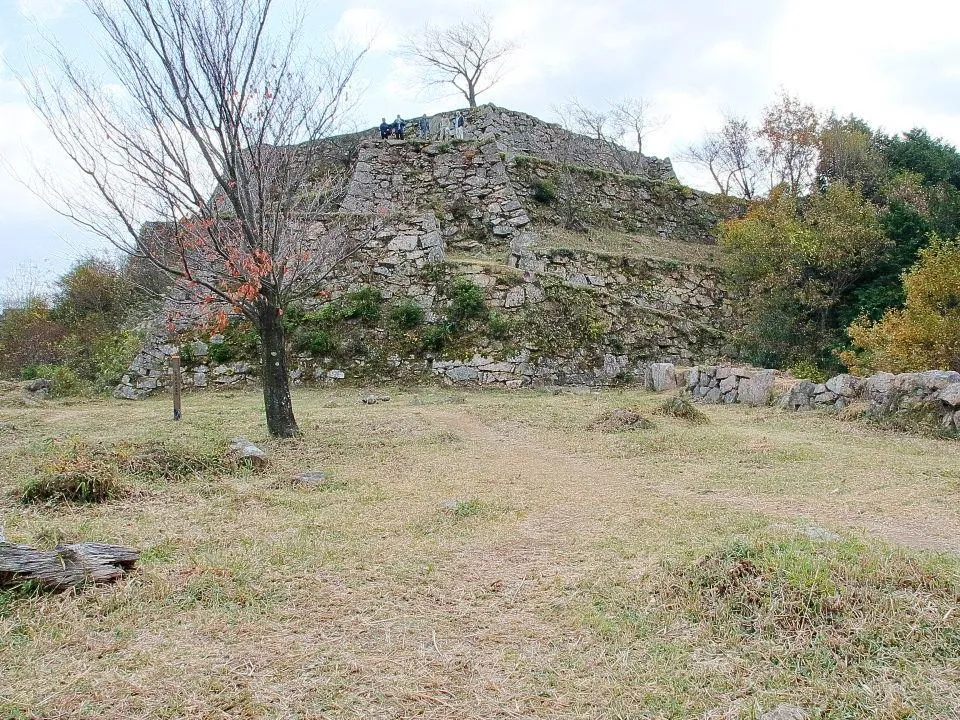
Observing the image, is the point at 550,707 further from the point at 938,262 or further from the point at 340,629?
the point at 938,262

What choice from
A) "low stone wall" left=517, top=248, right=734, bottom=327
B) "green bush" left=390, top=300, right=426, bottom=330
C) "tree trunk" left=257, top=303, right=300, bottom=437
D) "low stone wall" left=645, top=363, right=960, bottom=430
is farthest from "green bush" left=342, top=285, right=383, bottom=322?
"tree trunk" left=257, top=303, right=300, bottom=437

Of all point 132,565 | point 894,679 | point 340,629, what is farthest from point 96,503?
point 894,679

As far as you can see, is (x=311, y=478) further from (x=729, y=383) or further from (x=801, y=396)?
(x=729, y=383)

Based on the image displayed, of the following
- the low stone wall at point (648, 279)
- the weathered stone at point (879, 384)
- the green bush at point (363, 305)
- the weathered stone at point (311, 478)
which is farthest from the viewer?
the low stone wall at point (648, 279)

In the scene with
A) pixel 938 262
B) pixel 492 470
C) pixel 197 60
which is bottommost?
pixel 492 470

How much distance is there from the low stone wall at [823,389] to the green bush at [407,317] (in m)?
5.57

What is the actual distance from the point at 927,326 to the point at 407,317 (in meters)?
10.5

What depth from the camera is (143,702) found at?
2.39 m

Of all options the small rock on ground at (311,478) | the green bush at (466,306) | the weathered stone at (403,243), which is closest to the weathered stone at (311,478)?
the small rock on ground at (311,478)

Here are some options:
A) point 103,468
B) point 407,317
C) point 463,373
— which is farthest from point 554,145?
point 103,468

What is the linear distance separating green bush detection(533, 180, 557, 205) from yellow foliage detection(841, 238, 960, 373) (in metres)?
11.3

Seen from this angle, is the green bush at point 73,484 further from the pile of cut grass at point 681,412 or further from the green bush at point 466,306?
the green bush at point 466,306

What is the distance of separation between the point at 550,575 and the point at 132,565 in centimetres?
236

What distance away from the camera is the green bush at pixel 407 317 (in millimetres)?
15758
